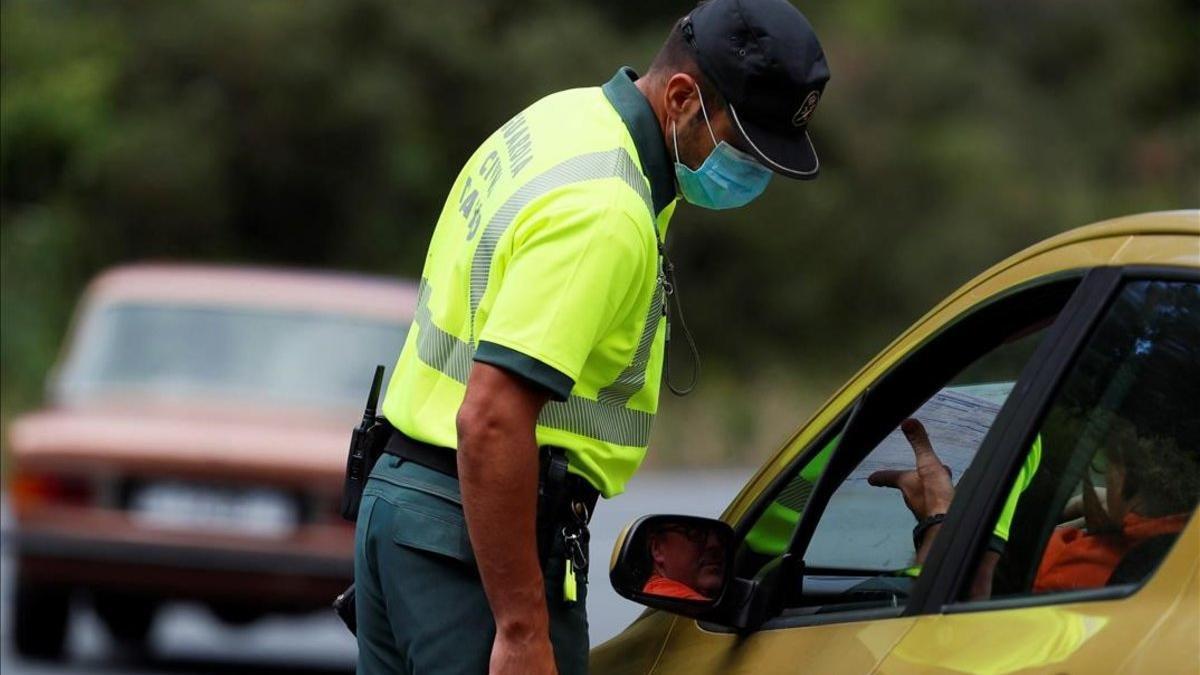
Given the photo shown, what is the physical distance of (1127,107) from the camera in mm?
49406

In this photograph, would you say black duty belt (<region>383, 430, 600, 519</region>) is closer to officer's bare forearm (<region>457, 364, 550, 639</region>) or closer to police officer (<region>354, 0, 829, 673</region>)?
police officer (<region>354, 0, 829, 673</region>)

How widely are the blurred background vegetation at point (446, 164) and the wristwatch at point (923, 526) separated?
19.2 meters

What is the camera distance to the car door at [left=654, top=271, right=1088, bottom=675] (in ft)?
10.2

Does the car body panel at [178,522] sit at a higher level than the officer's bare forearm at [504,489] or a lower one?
lower

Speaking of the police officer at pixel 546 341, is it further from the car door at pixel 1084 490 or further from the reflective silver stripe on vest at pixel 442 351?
the car door at pixel 1084 490

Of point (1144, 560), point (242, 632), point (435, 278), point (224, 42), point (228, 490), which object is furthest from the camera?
point (224, 42)

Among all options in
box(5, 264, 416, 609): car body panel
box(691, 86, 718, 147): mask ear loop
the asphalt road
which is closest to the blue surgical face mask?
box(691, 86, 718, 147): mask ear loop

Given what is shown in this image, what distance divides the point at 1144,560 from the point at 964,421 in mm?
637

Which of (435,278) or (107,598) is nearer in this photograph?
(435,278)

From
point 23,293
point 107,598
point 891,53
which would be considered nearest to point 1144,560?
point 107,598

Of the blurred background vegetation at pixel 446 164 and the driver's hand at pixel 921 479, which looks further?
the blurred background vegetation at pixel 446 164

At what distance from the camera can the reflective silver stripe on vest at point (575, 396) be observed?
3242 millimetres

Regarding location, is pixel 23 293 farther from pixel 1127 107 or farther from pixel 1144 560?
pixel 1127 107

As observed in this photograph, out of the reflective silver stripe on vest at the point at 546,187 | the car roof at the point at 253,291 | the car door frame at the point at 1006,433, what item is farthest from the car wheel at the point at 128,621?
the car door frame at the point at 1006,433
